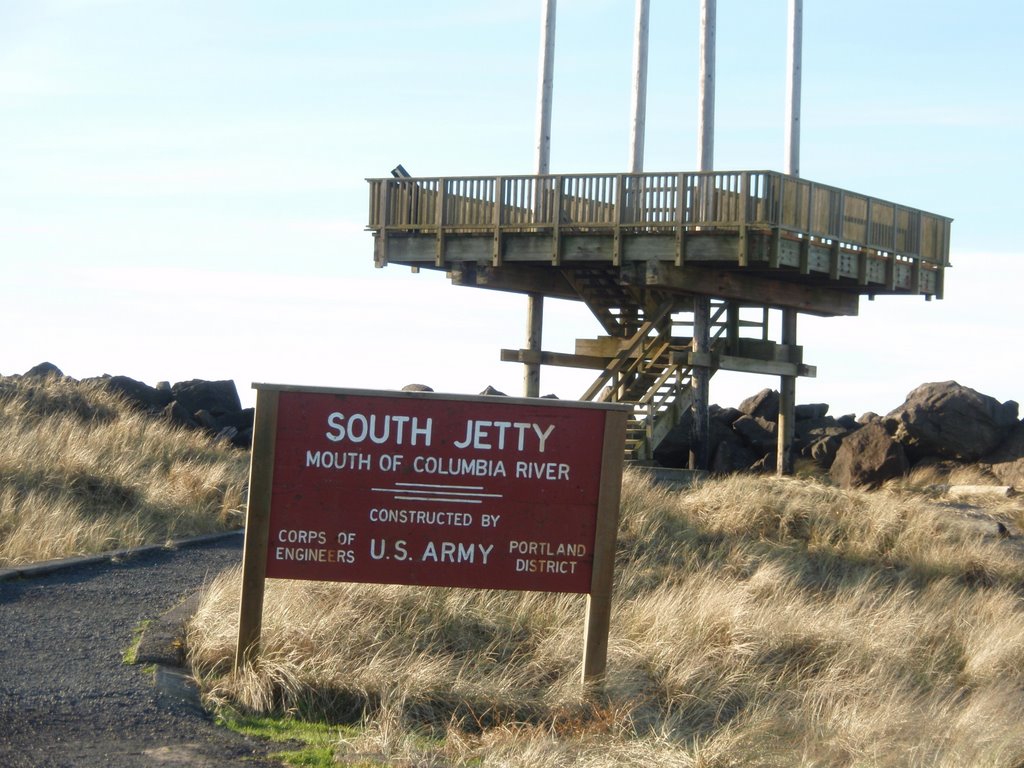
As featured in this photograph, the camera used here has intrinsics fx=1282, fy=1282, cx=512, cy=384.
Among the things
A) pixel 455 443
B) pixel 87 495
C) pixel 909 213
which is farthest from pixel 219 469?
pixel 909 213

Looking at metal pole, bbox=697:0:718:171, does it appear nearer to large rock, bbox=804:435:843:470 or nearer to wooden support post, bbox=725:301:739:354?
wooden support post, bbox=725:301:739:354

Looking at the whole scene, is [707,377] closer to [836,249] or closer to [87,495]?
[836,249]

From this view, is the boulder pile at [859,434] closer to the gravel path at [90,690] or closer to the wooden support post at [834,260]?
the wooden support post at [834,260]

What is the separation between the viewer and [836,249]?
79.5ft

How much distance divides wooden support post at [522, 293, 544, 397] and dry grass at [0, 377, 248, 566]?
24.6 feet

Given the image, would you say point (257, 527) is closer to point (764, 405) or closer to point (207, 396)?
point (207, 396)

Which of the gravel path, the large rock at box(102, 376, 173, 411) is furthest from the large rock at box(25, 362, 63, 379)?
the gravel path

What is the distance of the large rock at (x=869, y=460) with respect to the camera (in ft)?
80.2

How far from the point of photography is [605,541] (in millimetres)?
8336

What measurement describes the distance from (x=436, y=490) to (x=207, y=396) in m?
20.0

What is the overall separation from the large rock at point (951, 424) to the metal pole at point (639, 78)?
782 centimetres

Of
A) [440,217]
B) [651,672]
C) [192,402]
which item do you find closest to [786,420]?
[440,217]

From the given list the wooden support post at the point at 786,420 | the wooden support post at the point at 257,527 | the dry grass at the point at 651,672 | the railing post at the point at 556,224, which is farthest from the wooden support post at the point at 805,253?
the wooden support post at the point at 257,527

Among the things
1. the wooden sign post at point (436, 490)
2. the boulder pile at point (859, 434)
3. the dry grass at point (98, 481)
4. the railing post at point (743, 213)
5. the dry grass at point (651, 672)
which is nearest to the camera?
the dry grass at point (651, 672)
